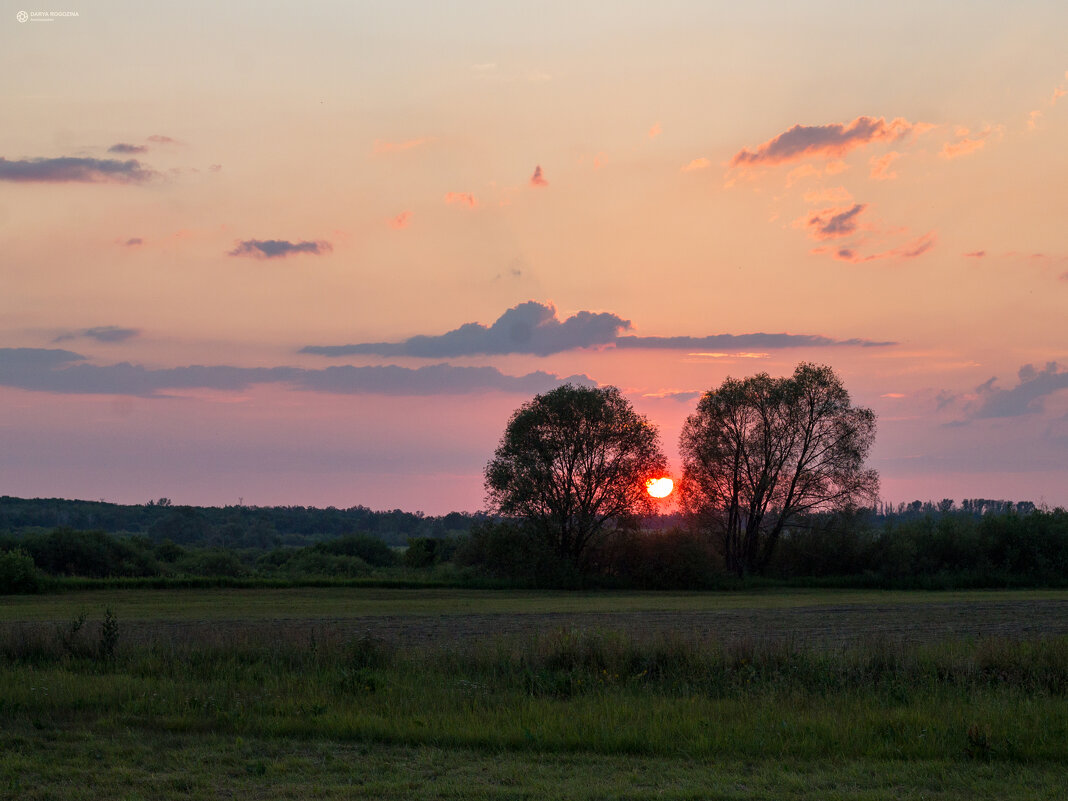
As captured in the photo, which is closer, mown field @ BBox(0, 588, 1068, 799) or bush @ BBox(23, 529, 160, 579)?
mown field @ BBox(0, 588, 1068, 799)

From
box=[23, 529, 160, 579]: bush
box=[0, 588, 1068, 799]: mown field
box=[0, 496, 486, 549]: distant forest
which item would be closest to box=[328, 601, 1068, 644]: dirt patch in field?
box=[0, 588, 1068, 799]: mown field

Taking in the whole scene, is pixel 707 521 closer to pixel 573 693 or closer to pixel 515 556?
pixel 515 556

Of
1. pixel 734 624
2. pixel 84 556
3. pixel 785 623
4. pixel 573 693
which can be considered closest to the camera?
pixel 573 693

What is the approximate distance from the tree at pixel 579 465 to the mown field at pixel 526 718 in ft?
165

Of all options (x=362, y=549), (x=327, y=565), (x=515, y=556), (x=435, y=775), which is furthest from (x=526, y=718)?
(x=362, y=549)

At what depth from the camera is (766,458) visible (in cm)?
7388

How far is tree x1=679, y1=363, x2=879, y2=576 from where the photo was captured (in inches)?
2832

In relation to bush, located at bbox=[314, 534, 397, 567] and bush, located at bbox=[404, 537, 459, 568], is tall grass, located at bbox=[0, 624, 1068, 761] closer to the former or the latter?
bush, located at bbox=[404, 537, 459, 568]

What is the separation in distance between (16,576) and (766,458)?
5401 cm

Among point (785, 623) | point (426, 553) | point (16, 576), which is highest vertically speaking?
point (426, 553)

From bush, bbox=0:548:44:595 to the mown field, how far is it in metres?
37.5

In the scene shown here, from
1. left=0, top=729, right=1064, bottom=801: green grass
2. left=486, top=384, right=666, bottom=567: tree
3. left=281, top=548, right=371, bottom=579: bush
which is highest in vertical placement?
left=486, top=384, right=666, bottom=567: tree

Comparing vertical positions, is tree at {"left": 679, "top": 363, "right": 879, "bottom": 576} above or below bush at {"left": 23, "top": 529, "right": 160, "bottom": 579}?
above

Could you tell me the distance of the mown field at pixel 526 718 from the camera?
32.8 ft
